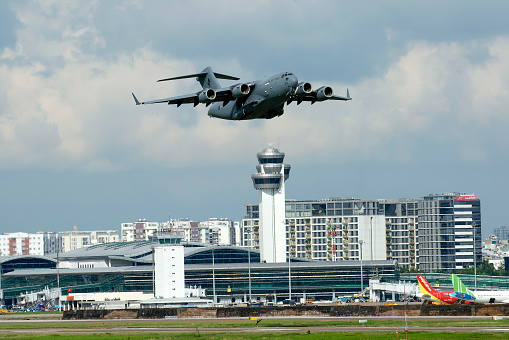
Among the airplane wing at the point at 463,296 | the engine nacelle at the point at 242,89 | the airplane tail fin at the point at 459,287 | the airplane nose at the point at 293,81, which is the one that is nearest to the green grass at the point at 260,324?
the engine nacelle at the point at 242,89

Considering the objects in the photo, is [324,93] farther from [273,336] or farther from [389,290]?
[389,290]

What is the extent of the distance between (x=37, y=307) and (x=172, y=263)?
3082 cm

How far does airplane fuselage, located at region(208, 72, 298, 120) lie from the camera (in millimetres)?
73062

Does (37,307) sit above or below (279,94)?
below

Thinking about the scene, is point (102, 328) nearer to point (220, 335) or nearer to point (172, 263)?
point (220, 335)

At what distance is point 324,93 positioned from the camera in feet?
259

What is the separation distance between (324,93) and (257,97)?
285 inches

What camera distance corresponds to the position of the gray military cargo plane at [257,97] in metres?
73.4

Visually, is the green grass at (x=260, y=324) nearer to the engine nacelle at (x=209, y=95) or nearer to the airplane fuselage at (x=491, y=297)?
the engine nacelle at (x=209, y=95)

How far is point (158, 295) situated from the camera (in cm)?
14225

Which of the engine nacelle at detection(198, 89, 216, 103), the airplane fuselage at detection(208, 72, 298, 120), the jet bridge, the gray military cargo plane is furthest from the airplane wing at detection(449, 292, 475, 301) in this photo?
the engine nacelle at detection(198, 89, 216, 103)

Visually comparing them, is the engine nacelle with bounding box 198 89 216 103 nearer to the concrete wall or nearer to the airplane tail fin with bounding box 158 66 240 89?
the airplane tail fin with bounding box 158 66 240 89

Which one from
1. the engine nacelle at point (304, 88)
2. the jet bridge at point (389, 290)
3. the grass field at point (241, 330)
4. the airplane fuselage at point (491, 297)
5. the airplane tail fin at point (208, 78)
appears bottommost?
the jet bridge at point (389, 290)

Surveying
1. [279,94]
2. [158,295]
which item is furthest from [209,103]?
Answer: [158,295]
